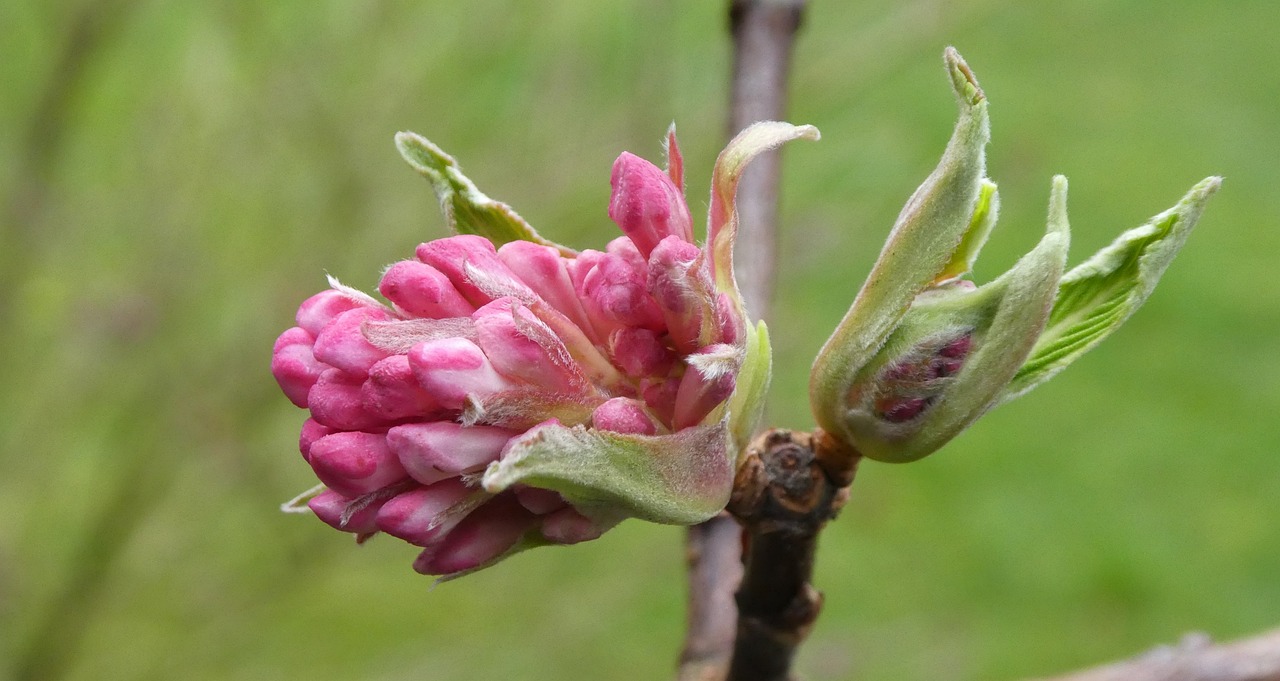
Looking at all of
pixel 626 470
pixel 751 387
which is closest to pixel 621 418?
pixel 626 470


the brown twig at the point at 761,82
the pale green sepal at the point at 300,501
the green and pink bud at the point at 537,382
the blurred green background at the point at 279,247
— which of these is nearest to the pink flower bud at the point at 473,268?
the green and pink bud at the point at 537,382

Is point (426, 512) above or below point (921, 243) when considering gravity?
below

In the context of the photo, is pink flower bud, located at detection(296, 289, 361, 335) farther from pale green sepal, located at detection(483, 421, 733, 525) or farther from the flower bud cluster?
pale green sepal, located at detection(483, 421, 733, 525)

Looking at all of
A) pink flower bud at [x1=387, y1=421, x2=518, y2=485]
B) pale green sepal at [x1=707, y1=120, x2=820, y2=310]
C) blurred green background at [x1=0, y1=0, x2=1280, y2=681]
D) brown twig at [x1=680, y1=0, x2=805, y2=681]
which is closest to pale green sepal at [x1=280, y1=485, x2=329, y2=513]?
pink flower bud at [x1=387, y1=421, x2=518, y2=485]

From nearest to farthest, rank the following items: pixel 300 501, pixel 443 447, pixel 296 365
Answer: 1. pixel 443 447
2. pixel 296 365
3. pixel 300 501

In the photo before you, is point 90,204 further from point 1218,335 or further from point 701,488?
point 1218,335

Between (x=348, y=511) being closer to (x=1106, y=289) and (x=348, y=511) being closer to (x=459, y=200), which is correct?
(x=459, y=200)
